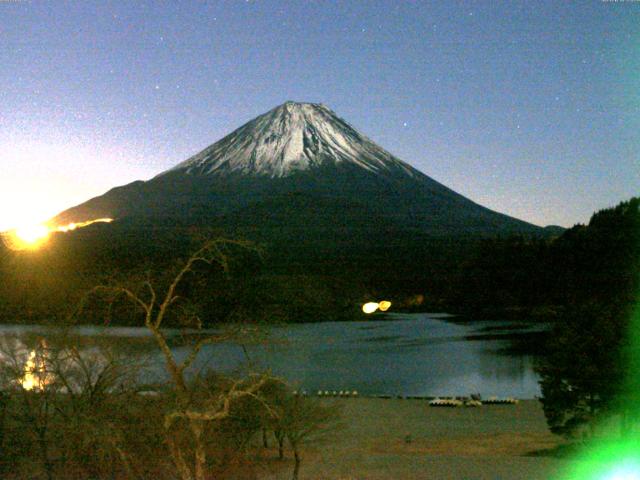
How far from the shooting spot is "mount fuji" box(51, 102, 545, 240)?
335 feet

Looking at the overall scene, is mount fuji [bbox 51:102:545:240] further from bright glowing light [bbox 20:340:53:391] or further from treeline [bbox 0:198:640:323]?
bright glowing light [bbox 20:340:53:391]

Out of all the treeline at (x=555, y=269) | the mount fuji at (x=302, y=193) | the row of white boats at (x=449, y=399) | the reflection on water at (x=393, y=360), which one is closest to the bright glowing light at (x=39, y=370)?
the reflection on water at (x=393, y=360)

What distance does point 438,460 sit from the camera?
16.3m

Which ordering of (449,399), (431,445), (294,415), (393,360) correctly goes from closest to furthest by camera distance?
(294,415)
(431,445)
(449,399)
(393,360)

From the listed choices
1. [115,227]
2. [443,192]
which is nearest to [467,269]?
[115,227]

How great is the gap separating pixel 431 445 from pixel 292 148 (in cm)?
10403

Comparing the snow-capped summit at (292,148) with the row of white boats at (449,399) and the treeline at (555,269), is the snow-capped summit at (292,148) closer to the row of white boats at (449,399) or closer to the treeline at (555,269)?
the treeline at (555,269)

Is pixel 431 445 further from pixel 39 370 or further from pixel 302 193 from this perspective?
pixel 302 193

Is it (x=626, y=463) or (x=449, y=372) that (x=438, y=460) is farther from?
(x=449, y=372)

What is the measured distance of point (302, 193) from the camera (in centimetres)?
11056

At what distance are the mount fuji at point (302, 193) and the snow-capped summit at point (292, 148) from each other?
0.55ft

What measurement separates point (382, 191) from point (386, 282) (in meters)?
36.9

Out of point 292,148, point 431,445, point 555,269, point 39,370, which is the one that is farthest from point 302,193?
point 39,370

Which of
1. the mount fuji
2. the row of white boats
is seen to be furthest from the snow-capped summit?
the row of white boats
